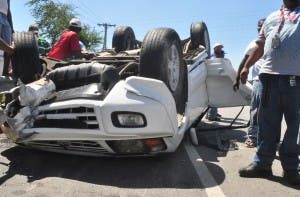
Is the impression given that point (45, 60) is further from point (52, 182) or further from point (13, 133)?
point (52, 182)

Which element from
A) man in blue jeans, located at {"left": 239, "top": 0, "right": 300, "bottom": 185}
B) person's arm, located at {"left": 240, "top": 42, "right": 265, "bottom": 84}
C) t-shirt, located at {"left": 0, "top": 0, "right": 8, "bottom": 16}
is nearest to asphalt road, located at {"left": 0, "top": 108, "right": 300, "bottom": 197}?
man in blue jeans, located at {"left": 239, "top": 0, "right": 300, "bottom": 185}

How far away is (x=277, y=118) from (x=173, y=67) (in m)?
1.39

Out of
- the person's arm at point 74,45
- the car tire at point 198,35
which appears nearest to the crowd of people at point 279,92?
the person's arm at point 74,45

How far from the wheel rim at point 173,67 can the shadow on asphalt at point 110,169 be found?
815mm

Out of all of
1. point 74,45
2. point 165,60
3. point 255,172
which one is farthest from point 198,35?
point 255,172

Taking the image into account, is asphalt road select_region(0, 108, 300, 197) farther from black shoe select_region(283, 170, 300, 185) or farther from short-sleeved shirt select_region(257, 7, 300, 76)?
short-sleeved shirt select_region(257, 7, 300, 76)

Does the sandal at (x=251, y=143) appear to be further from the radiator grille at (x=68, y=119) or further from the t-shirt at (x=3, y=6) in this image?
the t-shirt at (x=3, y=6)

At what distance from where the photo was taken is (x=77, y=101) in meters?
4.12

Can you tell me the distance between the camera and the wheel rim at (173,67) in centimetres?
497

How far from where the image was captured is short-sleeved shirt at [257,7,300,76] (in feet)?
13.3

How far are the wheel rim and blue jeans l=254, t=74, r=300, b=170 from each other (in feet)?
3.48

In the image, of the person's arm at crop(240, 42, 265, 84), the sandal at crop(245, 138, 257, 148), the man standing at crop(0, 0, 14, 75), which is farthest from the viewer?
the sandal at crop(245, 138, 257, 148)

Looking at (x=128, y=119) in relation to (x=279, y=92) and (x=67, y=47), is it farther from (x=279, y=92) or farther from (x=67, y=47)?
(x=67, y=47)

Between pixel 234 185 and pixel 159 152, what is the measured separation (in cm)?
83
